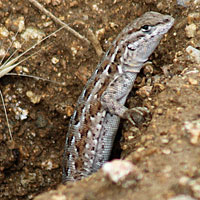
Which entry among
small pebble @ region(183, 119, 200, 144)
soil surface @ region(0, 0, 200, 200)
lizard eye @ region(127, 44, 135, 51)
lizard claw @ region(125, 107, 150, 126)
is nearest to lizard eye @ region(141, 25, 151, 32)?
lizard eye @ region(127, 44, 135, 51)

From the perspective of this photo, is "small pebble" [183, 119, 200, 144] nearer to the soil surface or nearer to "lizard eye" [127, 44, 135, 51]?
the soil surface

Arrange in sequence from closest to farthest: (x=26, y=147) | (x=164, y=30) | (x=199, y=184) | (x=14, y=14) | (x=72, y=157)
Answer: (x=199, y=184) → (x=164, y=30) → (x=72, y=157) → (x=14, y=14) → (x=26, y=147)

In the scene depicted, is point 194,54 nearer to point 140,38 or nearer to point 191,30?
point 191,30

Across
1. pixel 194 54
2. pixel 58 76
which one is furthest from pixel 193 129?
pixel 58 76

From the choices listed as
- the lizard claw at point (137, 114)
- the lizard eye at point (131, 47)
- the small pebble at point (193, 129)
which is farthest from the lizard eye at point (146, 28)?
the small pebble at point (193, 129)

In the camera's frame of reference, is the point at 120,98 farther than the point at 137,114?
Yes

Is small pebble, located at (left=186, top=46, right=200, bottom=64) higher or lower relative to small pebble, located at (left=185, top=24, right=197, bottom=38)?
lower

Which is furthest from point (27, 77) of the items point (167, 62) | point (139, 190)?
point (139, 190)

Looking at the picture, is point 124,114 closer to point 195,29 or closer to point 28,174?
point 195,29
